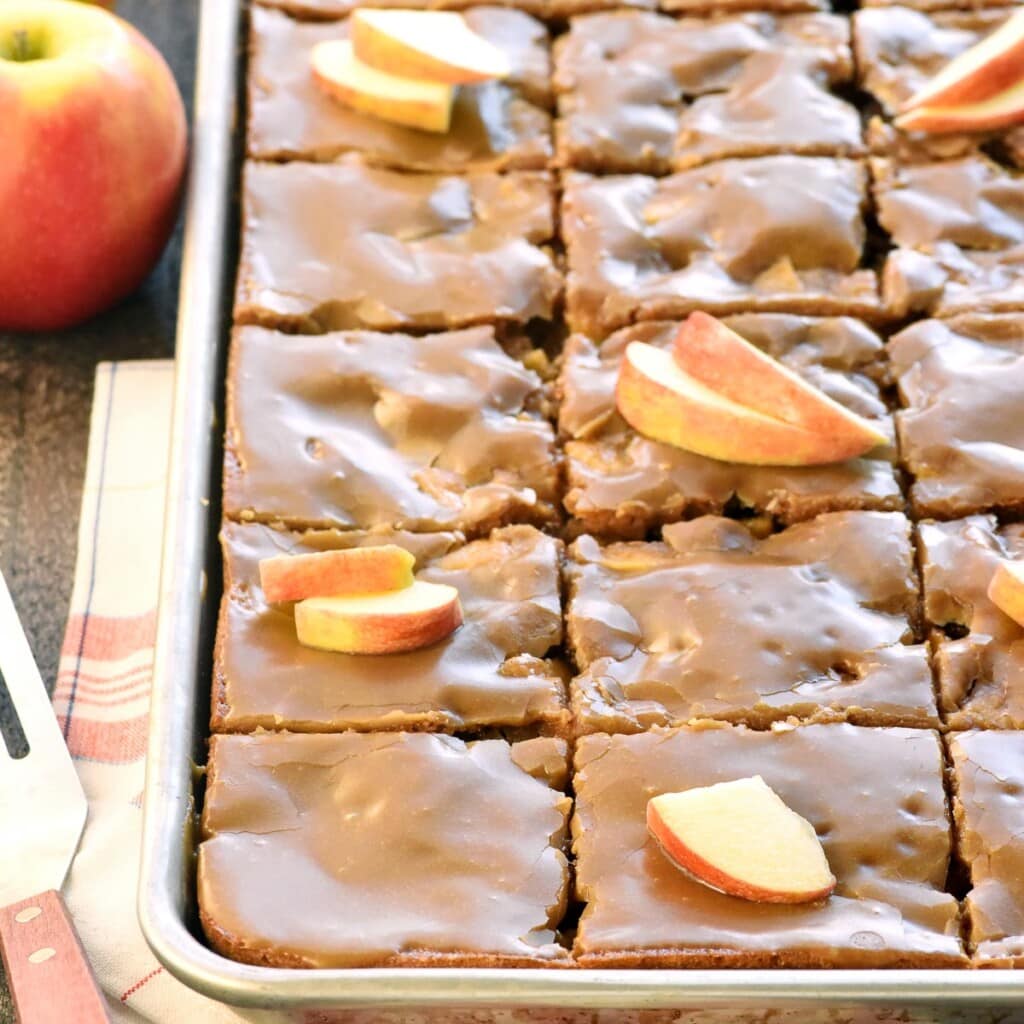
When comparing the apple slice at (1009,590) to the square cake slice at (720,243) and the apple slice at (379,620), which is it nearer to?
the square cake slice at (720,243)

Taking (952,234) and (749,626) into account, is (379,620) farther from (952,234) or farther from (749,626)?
(952,234)

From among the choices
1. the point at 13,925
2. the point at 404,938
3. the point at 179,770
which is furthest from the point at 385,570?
the point at 13,925

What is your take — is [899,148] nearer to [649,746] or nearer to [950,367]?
[950,367]

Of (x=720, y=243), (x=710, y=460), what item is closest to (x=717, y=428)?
(x=710, y=460)

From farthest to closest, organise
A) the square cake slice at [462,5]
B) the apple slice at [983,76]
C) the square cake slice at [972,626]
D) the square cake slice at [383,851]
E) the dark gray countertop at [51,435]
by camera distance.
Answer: the square cake slice at [462,5] → the apple slice at [983,76] → the dark gray countertop at [51,435] → the square cake slice at [972,626] → the square cake slice at [383,851]

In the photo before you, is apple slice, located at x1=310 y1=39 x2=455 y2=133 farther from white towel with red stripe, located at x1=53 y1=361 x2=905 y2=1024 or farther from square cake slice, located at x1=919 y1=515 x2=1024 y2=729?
square cake slice, located at x1=919 y1=515 x2=1024 y2=729

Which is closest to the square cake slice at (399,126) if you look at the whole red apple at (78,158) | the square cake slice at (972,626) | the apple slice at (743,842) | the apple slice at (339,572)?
the whole red apple at (78,158)

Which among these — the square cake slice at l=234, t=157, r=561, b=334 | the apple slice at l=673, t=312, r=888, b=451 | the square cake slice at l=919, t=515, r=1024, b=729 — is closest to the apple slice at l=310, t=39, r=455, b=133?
the square cake slice at l=234, t=157, r=561, b=334
